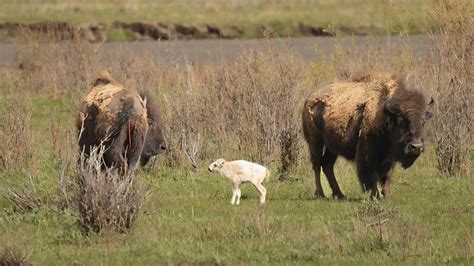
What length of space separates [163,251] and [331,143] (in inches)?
194

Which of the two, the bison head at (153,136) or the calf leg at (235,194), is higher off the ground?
the bison head at (153,136)

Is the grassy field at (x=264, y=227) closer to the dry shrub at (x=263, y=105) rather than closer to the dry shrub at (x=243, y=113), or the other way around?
the dry shrub at (x=263, y=105)

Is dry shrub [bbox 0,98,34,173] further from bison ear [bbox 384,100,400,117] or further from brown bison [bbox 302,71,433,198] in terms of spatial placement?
bison ear [bbox 384,100,400,117]

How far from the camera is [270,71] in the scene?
20391mm

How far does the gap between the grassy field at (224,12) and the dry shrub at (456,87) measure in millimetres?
25487

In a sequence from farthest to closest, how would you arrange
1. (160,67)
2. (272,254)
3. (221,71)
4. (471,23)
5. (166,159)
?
(160,67)
(221,71)
(166,159)
(471,23)
(272,254)

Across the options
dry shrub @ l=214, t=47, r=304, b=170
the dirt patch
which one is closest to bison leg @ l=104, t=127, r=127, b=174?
dry shrub @ l=214, t=47, r=304, b=170

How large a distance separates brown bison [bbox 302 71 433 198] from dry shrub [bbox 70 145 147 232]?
4009 millimetres

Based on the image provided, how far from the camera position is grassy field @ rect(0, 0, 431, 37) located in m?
48.8

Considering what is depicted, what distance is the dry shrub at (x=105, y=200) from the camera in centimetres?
1366

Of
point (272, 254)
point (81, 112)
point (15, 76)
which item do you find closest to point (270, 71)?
point (81, 112)

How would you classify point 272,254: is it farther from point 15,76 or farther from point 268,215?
point 15,76

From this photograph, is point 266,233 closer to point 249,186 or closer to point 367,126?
point 367,126

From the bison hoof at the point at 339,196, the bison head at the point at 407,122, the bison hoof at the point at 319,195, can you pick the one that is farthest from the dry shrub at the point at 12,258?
the bison head at the point at 407,122
